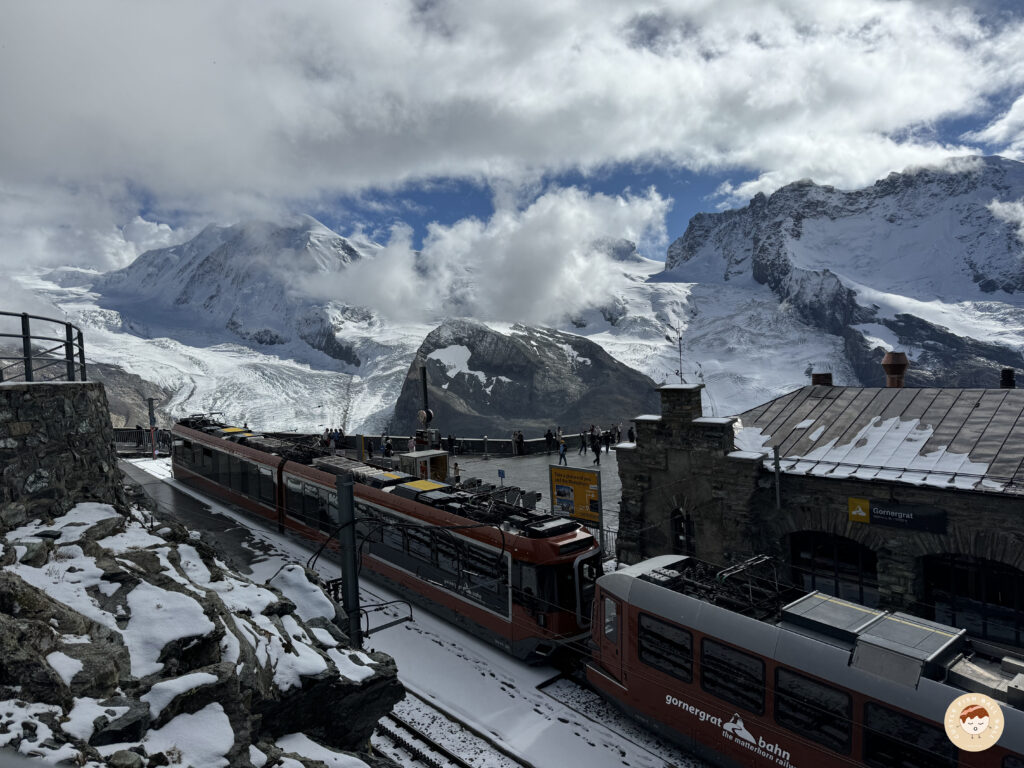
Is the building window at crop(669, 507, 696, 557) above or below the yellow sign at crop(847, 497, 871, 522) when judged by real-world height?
below

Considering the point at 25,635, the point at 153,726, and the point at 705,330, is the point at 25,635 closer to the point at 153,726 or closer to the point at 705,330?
the point at 153,726

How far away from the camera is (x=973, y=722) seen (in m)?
7.59

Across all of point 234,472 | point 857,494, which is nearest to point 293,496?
point 234,472

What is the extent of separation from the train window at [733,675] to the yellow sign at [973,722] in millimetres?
2354

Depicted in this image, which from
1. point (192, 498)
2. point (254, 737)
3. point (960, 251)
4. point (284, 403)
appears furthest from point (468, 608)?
point (960, 251)

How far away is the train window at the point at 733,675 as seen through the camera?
30.9 ft

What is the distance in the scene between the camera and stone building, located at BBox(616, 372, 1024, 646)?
12.8 m

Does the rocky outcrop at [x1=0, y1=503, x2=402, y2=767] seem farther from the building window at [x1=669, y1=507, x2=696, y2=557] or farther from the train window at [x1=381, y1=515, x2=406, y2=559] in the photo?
the building window at [x1=669, y1=507, x2=696, y2=557]

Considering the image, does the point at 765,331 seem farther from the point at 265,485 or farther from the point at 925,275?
the point at 265,485

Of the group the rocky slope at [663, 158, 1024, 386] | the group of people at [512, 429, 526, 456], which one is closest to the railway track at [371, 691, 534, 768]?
the group of people at [512, 429, 526, 456]

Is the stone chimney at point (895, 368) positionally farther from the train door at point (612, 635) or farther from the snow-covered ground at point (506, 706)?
the snow-covered ground at point (506, 706)

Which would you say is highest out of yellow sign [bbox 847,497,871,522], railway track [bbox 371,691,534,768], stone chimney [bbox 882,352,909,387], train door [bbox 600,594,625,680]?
stone chimney [bbox 882,352,909,387]

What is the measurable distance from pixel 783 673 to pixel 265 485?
61.8ft

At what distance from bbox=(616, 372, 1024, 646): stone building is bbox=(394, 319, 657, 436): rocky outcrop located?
84438 mm
